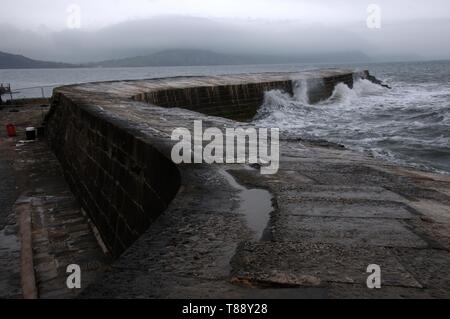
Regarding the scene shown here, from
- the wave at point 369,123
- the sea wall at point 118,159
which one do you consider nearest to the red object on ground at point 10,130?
the sea wall at point 118,159

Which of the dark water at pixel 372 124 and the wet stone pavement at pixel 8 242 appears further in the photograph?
the dark water at pixel 372 124

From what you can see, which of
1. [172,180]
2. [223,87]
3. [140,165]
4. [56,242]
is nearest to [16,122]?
[223,87]

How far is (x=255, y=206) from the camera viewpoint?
340 centimetres

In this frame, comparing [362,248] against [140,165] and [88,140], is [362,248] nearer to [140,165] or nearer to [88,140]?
[140,165]

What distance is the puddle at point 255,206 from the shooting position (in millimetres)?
2967

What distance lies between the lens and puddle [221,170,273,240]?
2.97 m

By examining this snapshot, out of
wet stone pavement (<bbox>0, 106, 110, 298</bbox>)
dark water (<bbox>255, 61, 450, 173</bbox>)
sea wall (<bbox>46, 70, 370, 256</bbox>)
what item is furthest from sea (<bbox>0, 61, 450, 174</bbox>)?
wet stone pavement (<bbox>0, 106, 110, 298</bbox>)

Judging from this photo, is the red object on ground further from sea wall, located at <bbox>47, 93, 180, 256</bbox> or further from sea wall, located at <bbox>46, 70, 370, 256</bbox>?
sea wall, located at <bbox>47, 93, 180, 256</bbox>

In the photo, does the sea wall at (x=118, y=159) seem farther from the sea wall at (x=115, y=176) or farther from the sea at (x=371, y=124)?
the sea at (x=371, y=124)

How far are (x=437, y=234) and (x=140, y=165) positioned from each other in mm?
3124

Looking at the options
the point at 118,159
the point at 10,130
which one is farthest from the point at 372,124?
the point at 10,130

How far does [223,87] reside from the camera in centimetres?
1600
